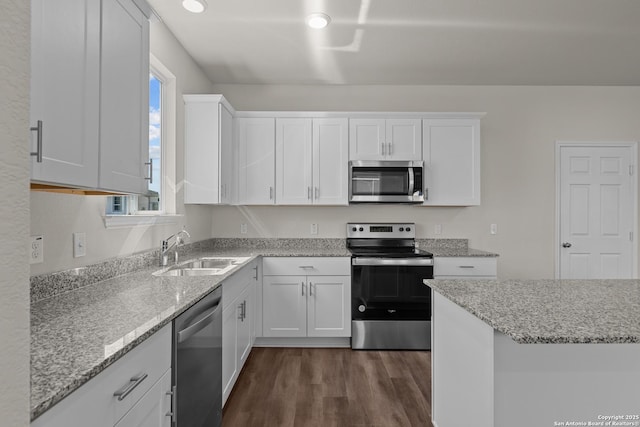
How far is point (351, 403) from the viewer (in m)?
2.30

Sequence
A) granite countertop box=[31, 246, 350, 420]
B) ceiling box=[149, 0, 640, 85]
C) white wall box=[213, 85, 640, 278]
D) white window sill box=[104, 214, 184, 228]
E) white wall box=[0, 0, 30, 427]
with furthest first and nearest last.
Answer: white wall box=[213, 85, 640, 278]
ceiling box=[149, 0, 640, 85]
white window sill box=[104, 214, 184, 228]
granite countertop box=[31, 246, 350, 420]
white wall box=[0, 0, 30, 427]

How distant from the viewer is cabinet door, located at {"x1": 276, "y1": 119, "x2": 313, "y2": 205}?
11.4 feet

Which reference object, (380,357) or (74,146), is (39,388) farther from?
(380,357)

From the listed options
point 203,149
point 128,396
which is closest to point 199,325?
point 128,396

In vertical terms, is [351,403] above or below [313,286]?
below

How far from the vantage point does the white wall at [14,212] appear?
514 mm

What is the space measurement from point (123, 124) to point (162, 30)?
5.33ft

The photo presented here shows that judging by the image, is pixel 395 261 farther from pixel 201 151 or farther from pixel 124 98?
pixel 124 98

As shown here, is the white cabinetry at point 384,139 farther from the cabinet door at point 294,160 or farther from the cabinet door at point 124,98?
the cabinet door at point 124,98

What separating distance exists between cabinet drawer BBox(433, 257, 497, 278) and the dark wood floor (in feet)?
2.53

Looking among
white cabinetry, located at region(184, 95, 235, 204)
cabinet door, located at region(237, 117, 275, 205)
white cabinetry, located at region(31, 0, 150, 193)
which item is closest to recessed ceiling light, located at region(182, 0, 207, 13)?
white cabinetry, located at region(184, 95, 235, 204)

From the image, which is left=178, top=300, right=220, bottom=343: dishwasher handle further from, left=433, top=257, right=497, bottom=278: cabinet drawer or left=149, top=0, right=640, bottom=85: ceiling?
left=433, top=257, right=497, bottom=278: cabinet drawer

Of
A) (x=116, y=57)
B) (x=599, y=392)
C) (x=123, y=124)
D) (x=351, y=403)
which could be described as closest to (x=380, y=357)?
(x=351, y=403)

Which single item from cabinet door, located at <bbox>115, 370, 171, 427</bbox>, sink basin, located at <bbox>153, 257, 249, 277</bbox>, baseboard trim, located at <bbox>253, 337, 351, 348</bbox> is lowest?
baseboard trim, located at <bbox>253, 337, 351, 348</bbox>
